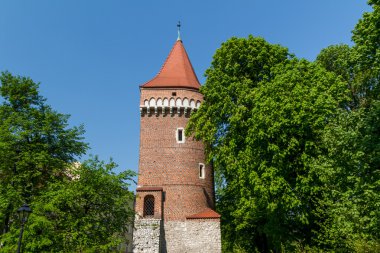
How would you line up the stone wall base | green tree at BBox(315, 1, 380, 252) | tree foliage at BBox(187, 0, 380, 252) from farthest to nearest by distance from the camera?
the stone wall base, tree foliage at BBox(187, 0, 380, 252), green tree at BBox(315, 1, 380, 252)

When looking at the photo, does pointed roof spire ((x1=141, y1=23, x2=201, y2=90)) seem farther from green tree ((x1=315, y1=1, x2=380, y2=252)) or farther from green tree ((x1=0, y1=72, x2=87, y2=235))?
green tree ((x1=315, y1=1, x2=380, y2=252))

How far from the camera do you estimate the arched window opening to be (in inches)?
856

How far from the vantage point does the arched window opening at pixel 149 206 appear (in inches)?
856

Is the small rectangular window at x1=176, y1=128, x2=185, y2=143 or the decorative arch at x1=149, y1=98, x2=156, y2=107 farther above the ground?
the decorative arch at x1=149, y1=98, x2=156, y2=107

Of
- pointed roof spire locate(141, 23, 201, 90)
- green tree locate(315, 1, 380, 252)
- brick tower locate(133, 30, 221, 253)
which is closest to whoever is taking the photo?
green tree locate(315, 1, 380, 252)

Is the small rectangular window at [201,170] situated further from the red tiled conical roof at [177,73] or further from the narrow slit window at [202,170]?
the red tiled conical roof at [177,73]

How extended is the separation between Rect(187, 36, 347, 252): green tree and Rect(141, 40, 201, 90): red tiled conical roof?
3.99 metres

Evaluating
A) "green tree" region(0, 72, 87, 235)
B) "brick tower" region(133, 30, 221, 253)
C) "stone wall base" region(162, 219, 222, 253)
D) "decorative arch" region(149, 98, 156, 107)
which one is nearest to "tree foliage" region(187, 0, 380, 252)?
"brick tower" region(133, 30, 221, 253)

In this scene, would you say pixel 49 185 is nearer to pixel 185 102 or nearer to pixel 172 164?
pixel 172 164

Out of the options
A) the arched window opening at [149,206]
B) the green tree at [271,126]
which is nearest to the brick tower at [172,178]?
the arched window opening at [149,206]

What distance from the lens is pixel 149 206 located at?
21.9 meters

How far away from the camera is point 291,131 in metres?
16.5

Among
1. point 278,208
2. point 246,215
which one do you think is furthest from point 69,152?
point 278,208

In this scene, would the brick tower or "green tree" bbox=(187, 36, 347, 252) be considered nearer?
"green tree" bbox=(187, 36, 347, 252)
